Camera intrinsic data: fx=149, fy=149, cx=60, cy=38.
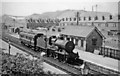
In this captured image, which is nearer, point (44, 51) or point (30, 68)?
point (30, 68)

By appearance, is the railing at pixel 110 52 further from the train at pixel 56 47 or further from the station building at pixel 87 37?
the train at pixel 56 47

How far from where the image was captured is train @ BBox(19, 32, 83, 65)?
1498cm

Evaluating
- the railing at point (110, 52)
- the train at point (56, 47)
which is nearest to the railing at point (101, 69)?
the train at point (56, 47)

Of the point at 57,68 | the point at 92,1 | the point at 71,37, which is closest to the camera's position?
the point at 92,1

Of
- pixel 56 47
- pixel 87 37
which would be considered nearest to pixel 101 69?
pixel 56 47

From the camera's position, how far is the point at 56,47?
16.7 metres

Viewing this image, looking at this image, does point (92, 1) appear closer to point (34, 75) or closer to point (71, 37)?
point (34, 75)

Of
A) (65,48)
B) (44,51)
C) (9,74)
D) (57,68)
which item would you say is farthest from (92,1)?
(44,51)

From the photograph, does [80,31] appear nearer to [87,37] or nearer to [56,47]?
[87,37]

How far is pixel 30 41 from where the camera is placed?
21.2m

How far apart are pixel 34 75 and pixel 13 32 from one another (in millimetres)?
42397

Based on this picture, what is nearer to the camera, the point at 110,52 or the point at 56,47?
the point at 56,47

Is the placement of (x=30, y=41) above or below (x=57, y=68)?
above

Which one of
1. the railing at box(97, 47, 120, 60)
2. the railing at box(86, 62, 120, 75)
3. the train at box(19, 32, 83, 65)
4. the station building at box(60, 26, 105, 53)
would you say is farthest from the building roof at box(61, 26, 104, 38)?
the railing at box(86, 62, 120, 75)
